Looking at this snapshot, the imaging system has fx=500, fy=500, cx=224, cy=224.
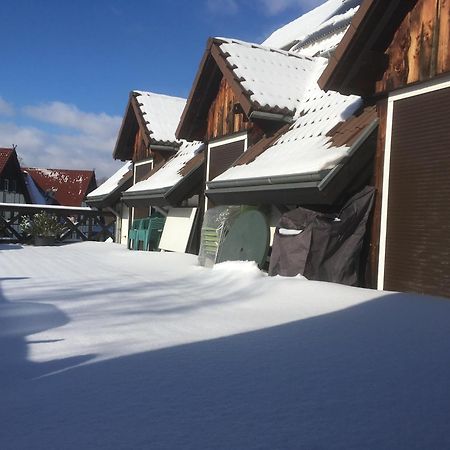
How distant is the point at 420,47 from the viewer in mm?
6656

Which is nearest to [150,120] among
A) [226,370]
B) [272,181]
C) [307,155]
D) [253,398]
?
A: [272,181]

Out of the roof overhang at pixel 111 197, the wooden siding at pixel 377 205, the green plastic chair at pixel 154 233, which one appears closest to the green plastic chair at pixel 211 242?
the wooden siding at pixel 377 205

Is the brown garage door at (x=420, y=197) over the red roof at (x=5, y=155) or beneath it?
beneath

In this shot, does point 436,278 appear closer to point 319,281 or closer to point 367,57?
point 319,281

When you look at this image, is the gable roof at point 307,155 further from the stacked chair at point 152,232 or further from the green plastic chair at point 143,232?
the green plastic chair at point 143,232

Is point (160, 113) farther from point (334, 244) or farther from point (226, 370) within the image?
point (226, 370)

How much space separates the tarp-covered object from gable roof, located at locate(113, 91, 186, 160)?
9.35m

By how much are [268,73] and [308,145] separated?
3.53 meters

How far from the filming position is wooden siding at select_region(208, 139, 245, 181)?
445 inches

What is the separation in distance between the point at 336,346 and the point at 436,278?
9.43ft

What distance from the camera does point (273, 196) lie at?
811 centimetres

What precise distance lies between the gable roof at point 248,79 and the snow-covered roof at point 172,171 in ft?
3.60

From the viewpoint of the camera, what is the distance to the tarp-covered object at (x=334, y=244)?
691 centimetres

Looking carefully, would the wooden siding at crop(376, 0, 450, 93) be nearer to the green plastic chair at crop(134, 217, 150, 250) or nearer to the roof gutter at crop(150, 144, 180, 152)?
the green plastic chair at crop(134, 217, 150, 250)
